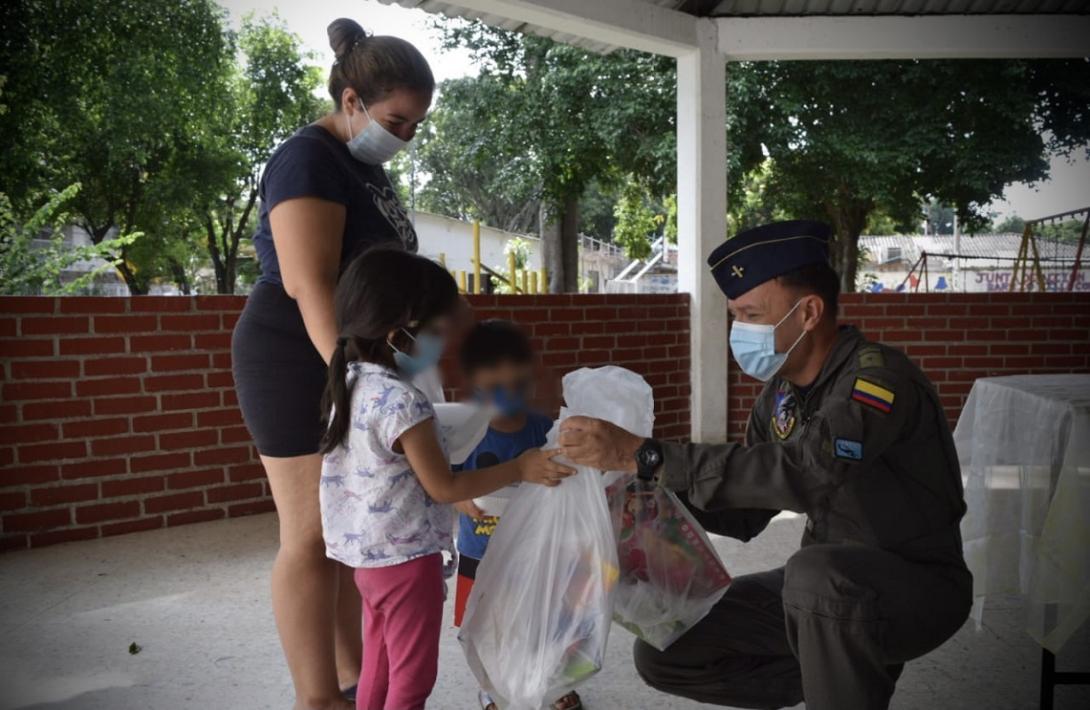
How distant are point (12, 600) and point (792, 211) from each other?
12462 millimetres

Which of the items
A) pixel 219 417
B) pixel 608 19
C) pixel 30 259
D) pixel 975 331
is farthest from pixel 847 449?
pixel 30 259

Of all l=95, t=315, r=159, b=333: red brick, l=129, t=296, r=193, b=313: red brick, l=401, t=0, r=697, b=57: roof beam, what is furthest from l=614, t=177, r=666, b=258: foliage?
l=95, t=315, r=159, b=333: red brick

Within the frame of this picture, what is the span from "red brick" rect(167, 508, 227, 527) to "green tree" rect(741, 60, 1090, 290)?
8669 millimetres

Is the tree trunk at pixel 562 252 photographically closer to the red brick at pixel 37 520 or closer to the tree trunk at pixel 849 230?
the tree trunk at pixel 849 230

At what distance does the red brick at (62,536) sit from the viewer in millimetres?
3676

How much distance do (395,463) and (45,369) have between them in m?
2.68

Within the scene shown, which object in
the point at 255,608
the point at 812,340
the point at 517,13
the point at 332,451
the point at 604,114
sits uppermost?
the point at 604,114

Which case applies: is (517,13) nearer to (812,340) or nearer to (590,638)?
(812,340)

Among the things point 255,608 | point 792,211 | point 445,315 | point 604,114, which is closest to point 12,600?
point 255,608

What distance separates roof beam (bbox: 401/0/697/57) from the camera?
4371 mm

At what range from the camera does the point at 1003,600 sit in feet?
9.75

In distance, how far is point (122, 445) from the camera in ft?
12.6

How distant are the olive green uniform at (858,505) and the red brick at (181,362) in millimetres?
3052

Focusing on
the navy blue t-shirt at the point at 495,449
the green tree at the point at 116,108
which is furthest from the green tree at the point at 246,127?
the navy blue t-shirt at the point at 495,449
